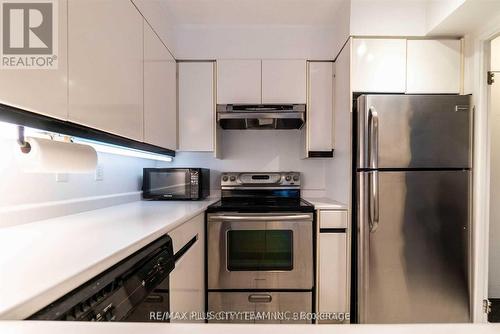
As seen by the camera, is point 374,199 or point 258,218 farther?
point 258,218

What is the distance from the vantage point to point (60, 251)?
76 cm

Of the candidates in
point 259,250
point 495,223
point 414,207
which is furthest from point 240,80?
point 495,223

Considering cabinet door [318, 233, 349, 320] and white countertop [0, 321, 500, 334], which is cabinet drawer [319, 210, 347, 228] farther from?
white countertop [0, 321, 500, 334]

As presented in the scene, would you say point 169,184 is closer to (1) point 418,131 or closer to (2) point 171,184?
(2) point 171,184

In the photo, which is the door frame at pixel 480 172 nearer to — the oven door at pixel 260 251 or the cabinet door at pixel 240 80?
the oven door at pixel 260 251

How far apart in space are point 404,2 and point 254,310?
2519 mm

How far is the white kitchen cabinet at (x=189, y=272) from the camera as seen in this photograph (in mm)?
1268

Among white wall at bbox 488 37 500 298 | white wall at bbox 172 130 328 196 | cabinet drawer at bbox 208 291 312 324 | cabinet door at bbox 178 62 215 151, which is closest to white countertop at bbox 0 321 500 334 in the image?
cabinet drawer at bbox 208 291 312 324

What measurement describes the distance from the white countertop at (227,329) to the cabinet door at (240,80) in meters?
1.97

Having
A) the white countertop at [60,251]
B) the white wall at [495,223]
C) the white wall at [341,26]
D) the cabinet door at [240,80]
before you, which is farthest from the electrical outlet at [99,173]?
the white wall at [495,223]

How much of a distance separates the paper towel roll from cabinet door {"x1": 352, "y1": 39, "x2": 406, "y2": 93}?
1.75 m

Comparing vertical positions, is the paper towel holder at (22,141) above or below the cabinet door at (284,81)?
below

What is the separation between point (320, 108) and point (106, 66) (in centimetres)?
165

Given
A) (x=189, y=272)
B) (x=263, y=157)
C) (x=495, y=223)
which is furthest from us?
(x=263, y=157)
